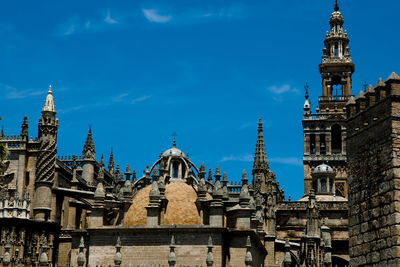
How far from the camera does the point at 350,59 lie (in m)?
78.6

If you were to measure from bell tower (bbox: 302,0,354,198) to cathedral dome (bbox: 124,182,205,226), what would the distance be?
3298 cm

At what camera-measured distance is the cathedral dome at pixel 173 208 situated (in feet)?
119

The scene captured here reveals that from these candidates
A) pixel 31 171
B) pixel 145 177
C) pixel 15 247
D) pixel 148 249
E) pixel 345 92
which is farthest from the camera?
pixel 345 92

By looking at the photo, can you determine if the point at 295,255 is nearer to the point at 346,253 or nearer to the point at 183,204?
the point at 346,253

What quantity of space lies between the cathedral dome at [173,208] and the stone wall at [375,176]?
51.6ft

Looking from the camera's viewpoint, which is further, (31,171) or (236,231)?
(31,171)

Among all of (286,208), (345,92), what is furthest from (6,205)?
(345,92)

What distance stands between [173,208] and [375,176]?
1785cm

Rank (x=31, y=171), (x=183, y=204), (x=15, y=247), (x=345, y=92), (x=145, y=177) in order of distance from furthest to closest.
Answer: (x=345, y=92)
(x=31, y=171)
(x=15, y=247)
(x=145, y=177)
(x=183, y=204)

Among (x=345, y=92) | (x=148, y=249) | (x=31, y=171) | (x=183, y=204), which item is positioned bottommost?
(x=148, y=249)

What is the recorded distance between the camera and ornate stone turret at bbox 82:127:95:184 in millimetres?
57250

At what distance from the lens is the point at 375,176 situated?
800 inches

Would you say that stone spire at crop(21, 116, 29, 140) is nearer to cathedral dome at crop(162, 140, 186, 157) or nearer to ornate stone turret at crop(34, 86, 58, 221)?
ornate stone turret at crop(34, 86, 58, 221)

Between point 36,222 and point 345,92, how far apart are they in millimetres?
39981
